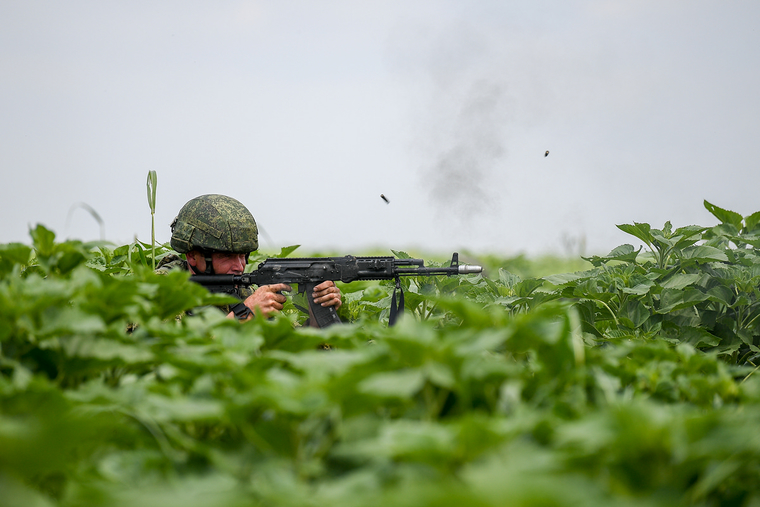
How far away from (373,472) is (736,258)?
11.8 ft

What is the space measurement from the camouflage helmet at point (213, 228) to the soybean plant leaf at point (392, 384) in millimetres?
3860

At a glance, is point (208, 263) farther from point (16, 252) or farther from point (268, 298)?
point (16, 252)

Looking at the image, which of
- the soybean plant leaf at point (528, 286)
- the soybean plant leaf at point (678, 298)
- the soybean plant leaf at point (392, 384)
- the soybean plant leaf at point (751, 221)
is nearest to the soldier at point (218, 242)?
the soybean plant leaf at point (528, 286)

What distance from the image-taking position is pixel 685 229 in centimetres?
349

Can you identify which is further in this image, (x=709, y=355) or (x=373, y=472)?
(x=709, y=355)

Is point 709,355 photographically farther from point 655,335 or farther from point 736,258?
point 736,258

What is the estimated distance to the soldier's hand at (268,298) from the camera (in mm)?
4113

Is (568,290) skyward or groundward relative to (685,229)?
groundward

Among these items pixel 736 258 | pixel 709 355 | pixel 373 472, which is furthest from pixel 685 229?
pixel 373 472

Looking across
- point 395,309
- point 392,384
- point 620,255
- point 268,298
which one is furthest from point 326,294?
point 392,384

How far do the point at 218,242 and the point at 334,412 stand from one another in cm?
377

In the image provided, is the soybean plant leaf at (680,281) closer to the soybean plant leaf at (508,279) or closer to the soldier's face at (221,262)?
the soybean plant leaf at (508,279)

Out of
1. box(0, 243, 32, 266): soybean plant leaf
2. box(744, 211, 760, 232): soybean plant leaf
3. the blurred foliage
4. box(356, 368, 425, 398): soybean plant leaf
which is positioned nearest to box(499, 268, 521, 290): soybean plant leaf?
box(744, 211, 760, 232): soybean plant leaf

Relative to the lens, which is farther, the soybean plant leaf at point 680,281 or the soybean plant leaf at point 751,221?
the soybean plant leaf at point 751,221
